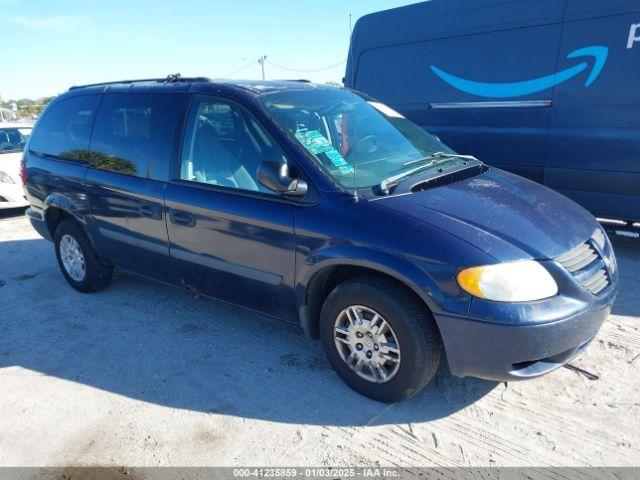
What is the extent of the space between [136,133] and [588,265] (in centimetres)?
319

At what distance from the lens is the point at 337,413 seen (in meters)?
2.70

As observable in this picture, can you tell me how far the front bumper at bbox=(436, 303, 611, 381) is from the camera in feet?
7.43

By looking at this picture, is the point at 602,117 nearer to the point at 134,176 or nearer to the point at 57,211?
the point at 134,176

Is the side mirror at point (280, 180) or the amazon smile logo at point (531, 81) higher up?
the amazon smile logo at point (531, 81)

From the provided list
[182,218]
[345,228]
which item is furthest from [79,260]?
[345,228]

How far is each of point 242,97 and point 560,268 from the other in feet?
7.00

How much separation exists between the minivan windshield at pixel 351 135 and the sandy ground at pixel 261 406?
1.31m

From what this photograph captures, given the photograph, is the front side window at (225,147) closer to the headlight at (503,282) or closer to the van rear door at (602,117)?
the headlight at (503,282)

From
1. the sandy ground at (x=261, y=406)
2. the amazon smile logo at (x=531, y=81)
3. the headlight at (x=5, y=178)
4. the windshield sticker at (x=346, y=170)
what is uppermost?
the amazon smile logo at (x=531, y=81)

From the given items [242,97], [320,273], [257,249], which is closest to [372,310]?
[320,273]

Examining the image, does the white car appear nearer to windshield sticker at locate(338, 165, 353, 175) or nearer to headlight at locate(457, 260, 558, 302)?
windshield sticker at locate(338, 165, 353, 175)

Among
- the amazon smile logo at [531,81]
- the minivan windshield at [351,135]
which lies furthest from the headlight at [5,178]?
the amazon smile logo at [531,81]

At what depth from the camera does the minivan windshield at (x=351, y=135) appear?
2.91 m

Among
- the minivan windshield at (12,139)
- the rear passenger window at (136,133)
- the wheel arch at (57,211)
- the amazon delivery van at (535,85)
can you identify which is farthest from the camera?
the minivan windshield at (12,139)
